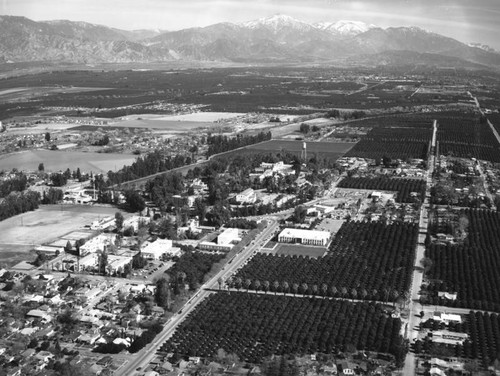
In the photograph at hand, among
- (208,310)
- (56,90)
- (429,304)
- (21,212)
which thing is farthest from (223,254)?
(56,90)

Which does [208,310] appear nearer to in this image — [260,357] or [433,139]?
[260,357]

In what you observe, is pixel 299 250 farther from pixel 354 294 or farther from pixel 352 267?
pixel 354 294

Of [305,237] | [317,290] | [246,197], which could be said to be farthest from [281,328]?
[246,197]

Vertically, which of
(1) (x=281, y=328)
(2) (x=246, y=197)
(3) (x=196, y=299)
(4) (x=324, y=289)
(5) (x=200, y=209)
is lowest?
(3) (x=196, y=299)

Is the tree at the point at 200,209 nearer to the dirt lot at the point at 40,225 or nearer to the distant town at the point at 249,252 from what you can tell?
the distant town at the point at 249,252

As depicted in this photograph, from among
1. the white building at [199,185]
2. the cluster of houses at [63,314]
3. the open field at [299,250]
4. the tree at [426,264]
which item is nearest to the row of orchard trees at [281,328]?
the cluster of houses at [63,314]

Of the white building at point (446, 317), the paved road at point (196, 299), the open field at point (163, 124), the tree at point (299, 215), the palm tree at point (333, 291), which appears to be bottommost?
the paved road at point (196, 299)

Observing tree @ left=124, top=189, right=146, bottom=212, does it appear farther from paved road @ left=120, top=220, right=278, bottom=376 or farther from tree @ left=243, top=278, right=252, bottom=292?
tree @ left=243, top=278, right=252, bottom=292
